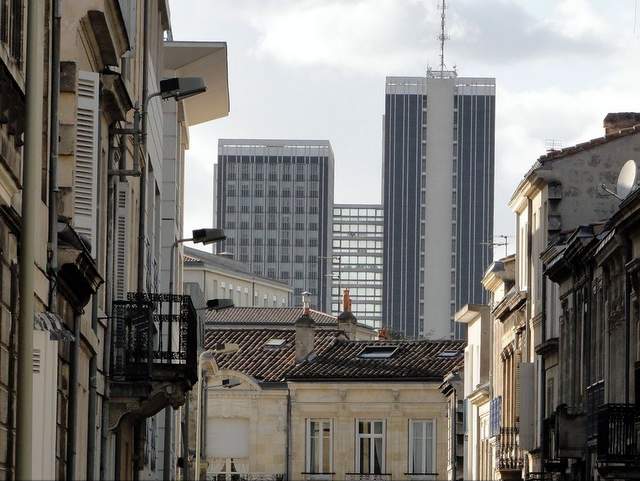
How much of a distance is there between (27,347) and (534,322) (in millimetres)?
42835

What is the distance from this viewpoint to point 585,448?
4647 cm

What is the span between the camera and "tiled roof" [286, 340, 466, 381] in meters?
84.1

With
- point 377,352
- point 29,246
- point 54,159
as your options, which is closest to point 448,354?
point 377,352

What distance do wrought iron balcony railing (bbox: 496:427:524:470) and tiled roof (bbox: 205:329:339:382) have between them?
76.7 ft

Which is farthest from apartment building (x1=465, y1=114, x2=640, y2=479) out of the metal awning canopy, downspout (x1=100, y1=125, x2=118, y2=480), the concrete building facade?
the concrete building facade

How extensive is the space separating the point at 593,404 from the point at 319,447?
39.6 m

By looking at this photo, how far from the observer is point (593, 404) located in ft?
147

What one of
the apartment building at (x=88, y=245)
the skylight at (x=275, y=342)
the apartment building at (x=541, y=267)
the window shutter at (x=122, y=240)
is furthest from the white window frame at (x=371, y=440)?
the window shutter at (x=122, y=240)

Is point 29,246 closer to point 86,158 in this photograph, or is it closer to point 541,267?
point 86,158

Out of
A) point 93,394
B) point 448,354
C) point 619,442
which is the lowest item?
point 619,442

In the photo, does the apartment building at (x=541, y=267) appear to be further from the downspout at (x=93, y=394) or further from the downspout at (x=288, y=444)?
the downspout at (x=93, y=394)

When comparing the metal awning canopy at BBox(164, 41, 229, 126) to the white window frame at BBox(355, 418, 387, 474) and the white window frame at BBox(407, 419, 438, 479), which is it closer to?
the white window frame at BBox(355, 418, 387, 474)

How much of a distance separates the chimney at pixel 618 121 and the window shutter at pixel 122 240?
25821mm

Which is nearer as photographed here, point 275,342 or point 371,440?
point 371,440
